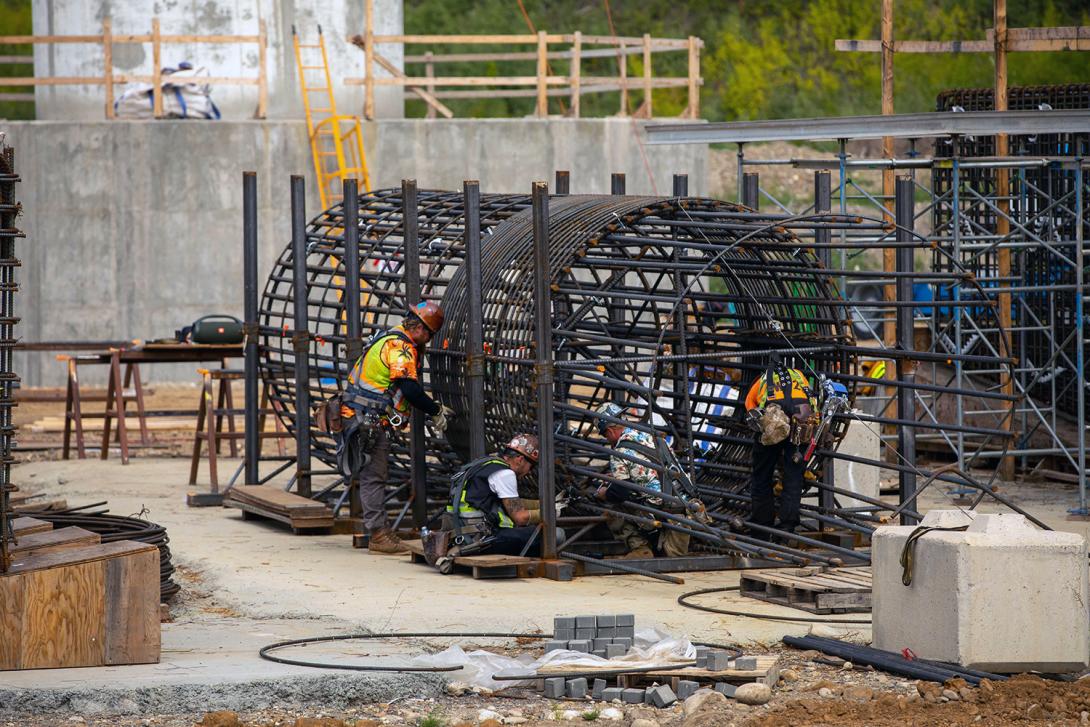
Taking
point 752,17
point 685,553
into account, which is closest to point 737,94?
point 752,17

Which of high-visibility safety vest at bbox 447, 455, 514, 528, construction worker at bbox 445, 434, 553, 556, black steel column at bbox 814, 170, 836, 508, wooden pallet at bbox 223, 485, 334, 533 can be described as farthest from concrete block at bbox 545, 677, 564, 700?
wooden pallet at bbox 223, 485, 334, 533

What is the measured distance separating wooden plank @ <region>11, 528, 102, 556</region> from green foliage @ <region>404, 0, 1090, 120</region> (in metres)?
31.3

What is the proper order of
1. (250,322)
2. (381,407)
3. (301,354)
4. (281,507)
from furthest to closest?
(250,322)
(301,354)
(281,507)
(381,407)

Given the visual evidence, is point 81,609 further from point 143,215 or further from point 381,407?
point 143,215

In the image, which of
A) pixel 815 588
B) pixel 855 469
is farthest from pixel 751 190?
pixel 815 588

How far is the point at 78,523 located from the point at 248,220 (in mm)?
5417

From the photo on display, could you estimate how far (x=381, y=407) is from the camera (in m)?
14.6

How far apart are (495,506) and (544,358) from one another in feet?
4.00

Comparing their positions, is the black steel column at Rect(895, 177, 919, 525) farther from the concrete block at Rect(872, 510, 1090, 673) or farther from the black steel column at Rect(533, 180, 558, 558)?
the concrete block at Rect(872, 510, 1090, 673)

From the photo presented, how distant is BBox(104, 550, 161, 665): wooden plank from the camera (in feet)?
32.2

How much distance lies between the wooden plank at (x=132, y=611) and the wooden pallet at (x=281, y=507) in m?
5.59

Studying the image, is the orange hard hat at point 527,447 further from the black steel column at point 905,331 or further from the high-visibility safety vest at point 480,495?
the black steel column at point 905,331

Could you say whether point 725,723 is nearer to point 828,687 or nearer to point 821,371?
point 828,687

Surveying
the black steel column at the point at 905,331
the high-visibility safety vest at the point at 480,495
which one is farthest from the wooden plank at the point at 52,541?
the black steel column at the point at 905,331
